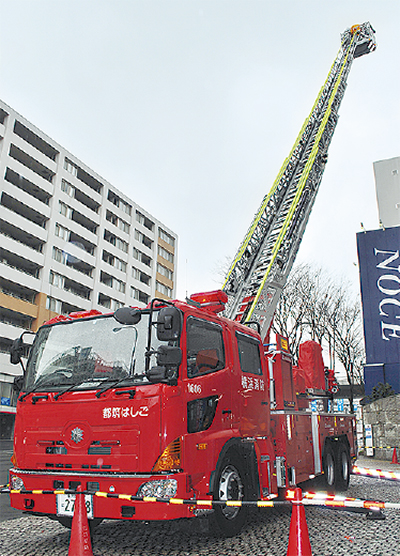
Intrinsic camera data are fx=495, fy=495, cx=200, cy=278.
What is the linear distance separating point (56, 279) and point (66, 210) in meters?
6.47

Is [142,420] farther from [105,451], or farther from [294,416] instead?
[294,416]

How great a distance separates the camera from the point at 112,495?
15.1 ft

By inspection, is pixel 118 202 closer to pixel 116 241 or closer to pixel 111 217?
pixel 111 217

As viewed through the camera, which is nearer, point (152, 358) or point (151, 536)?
point (152, 358)

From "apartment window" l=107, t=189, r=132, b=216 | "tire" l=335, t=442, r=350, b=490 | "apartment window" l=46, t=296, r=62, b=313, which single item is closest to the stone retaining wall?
"tire" l=335, t=442, r=350, b=490

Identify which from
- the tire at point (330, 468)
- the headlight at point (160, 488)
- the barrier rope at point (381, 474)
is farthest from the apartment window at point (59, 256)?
the headlight at point (160, 488)

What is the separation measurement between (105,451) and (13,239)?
37424 mm

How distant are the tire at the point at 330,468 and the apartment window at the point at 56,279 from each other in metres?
35.2

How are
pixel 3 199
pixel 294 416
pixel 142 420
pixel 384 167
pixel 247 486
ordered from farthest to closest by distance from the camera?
1. pixel 3 199
2. pixel 384 167
3. pixel 294 416
4. pixel 247 486
5. pixel 142 420

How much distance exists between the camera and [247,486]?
18.8ft

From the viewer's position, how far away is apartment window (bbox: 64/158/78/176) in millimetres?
44153

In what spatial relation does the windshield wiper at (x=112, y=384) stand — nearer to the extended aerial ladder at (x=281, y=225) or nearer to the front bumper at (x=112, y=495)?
the front bumper at (x=112, y=495)

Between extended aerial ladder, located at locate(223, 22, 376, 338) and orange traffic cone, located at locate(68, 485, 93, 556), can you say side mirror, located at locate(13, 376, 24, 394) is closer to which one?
orange traffic cone, located at locate(68, 485, 93, 556)

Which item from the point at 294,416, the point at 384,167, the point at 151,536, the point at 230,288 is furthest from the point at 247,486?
the point at 384,167
